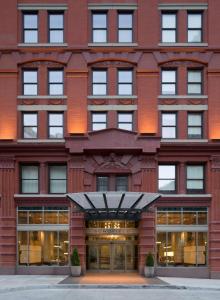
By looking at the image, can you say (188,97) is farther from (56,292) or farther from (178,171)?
(56,292)

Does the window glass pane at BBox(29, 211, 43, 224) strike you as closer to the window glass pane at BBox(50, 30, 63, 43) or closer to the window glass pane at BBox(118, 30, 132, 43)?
the window glass pane at BBox(50, 30, 63, 43)

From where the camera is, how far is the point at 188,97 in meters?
38.5

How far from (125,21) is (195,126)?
9164 millimetres

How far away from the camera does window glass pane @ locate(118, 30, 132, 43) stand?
39.1 meters

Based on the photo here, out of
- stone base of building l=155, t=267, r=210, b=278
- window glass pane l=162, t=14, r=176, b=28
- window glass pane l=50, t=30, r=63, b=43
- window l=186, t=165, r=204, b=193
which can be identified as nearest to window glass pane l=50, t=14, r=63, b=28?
window glass pane l=50, t=30, r=63, b=43

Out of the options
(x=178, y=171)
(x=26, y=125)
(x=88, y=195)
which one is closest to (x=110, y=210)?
(x=88, y=195)

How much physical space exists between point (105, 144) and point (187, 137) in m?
5.87

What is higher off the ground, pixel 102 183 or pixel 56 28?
pixel 56 28

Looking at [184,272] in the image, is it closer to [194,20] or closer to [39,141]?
[39,141]

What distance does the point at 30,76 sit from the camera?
39.1 metres

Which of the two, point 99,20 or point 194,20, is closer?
point 194,20

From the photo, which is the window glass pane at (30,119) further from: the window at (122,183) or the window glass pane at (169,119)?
the window glass pane at (169,119)

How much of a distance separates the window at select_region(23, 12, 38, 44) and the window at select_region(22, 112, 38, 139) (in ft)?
17.5

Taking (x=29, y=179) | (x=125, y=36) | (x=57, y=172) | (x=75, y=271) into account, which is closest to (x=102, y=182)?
(x=57, y=172)
